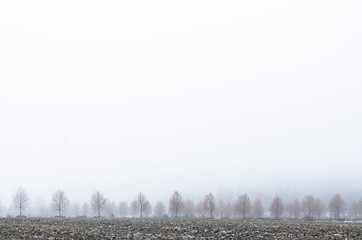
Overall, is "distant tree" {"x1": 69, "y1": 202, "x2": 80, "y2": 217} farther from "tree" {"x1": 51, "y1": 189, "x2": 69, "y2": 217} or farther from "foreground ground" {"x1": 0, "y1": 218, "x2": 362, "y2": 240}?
"foreground ground" {"x1": 0, "y1": 218, "x2": 362, "y2": 240}

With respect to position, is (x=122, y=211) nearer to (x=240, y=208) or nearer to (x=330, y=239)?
(x=240, y=208)

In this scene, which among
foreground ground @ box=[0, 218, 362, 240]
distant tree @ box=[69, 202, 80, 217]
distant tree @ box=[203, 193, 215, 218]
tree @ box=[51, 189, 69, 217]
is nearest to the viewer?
foreground ground @ box=[0, 218, 362, 240]

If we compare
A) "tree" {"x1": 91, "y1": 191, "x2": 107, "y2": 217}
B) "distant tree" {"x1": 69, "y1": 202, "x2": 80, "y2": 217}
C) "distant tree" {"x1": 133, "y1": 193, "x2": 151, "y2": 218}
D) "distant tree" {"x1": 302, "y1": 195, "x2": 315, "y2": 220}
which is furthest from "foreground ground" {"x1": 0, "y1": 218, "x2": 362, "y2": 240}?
"distant tree" {"x1": 69, "y1": 202, "x2": 80, "y2": 217}

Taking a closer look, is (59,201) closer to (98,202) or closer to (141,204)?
(98,202)

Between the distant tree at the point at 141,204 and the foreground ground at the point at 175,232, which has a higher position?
the foreground ground at the point at 175,232

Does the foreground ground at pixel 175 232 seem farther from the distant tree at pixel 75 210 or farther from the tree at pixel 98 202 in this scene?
the distant tree at pixel 75 210

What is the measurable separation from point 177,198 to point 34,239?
2817 inches

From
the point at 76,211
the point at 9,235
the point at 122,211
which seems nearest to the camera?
the point at 9,235

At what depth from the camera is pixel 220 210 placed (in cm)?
13012

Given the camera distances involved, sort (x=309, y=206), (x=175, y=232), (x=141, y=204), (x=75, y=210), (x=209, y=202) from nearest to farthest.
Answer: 1. (x=175, y=232)
2. (x=141, y=204)
3. (x=209, y=202)
4. (x=309, y=206)
5. (x=75, y=210)

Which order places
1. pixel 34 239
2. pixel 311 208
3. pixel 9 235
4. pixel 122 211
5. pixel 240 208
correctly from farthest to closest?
1. pixel 122 211
2. pixel 311 208
3. pixel 240 208
4. pixel 9 235
5. pixel 34 239

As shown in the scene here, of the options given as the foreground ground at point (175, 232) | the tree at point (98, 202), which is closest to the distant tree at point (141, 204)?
the tree at point (98, 202)

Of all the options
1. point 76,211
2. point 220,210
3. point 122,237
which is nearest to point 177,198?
point 220,210

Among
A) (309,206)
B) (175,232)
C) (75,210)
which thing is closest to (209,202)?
(309,206)
